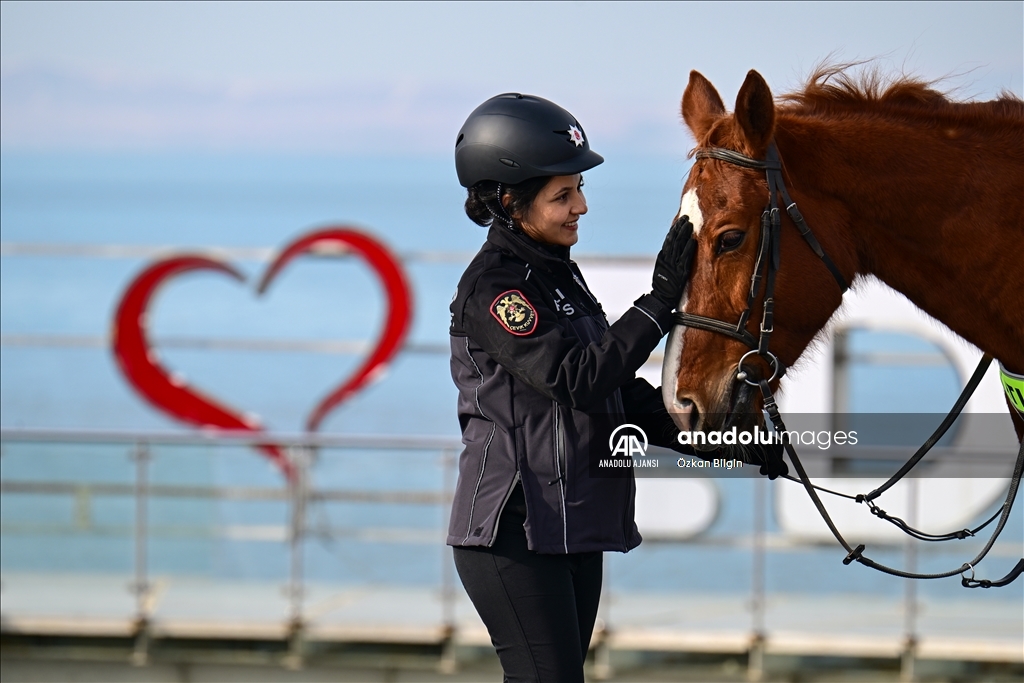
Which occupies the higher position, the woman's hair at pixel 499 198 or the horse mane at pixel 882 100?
the horse mane at pixel 882 100

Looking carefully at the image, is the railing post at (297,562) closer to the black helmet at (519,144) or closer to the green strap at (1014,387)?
the black helmet at (519,144)

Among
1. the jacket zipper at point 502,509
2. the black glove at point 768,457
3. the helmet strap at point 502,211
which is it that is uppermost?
the helmet strap at point 502,211

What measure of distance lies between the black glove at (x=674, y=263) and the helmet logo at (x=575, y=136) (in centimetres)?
32

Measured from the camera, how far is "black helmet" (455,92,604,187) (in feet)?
7.63

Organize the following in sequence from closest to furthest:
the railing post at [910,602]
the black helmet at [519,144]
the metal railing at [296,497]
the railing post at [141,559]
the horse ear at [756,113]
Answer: the horse ear at [756,113]
the black helmet at [519,144]
the railing post at [910,602]
the metal railing at [296,497]
the railing post at [141,559]

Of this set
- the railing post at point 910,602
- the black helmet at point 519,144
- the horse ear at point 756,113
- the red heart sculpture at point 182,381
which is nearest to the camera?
the horse ear at point 756,113

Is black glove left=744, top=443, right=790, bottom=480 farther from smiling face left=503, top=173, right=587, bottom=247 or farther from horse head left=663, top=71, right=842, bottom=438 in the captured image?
smiling face left=503, top=173, right=587, bottom=247

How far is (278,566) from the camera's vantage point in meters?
5.36

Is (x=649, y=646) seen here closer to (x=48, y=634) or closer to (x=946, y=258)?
(x=48, y=634)

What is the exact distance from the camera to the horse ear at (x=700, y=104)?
2.39 metres

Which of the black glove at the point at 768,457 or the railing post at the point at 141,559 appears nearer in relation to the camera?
the black glove at the point at 768,457

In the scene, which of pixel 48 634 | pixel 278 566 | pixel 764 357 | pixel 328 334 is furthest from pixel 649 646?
pixel 328 334

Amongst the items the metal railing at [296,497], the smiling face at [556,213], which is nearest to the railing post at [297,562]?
the metal railing at [296,497]

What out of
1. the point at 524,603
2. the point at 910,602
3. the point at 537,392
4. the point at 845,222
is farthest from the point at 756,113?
the point at 910,602
